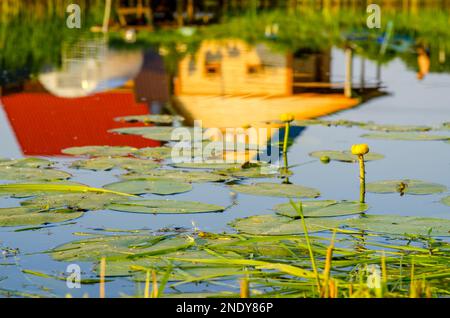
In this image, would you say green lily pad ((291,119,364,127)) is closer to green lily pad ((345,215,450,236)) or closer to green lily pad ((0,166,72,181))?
green lily pad ((0,166,72,181))

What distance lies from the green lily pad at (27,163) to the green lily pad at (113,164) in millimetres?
144

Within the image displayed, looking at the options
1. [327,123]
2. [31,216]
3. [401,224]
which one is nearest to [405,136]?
[327,123]

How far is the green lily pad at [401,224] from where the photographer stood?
3.68 metres

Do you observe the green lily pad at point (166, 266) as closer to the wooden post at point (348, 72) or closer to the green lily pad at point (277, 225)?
the green lily pad at point (277, 225)

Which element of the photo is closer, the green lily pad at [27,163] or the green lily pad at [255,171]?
the green lily pad at [255,171]

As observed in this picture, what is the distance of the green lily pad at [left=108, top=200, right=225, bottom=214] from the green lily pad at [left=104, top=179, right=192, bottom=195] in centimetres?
22

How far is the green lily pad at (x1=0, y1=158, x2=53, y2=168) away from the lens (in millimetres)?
5020

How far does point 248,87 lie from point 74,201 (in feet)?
17.0

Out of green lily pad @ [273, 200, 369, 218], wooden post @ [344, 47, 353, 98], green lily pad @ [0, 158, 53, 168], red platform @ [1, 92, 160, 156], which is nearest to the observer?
green lily pad @ [273, 200, 369, 218]

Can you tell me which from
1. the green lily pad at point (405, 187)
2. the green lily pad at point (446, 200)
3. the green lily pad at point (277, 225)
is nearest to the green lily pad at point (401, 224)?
the green lily pad at point (277, 225)

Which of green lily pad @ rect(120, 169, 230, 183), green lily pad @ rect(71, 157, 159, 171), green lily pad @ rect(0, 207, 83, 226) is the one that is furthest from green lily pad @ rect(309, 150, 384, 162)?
green lily pad @ rect(0, 207, 83, 226)
